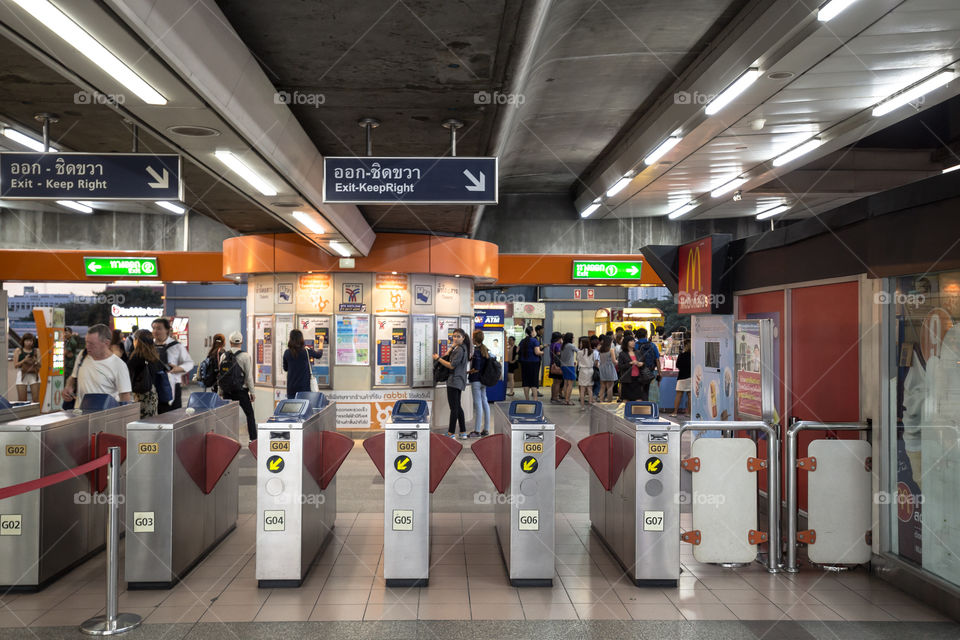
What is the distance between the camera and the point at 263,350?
1080 cm

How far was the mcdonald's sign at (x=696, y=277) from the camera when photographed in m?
6.79

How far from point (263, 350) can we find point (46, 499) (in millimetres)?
6486

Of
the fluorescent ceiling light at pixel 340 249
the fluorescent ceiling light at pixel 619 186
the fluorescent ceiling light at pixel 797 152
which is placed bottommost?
the fluorescent ceiling light at pixel 340 249

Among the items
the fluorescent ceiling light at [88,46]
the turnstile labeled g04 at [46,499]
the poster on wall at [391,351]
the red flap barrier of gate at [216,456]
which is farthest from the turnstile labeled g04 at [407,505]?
the poster on wall at [391,351]

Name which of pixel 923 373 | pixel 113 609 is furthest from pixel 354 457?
pixel 923 373

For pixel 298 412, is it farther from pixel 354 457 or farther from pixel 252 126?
pixel 354 457

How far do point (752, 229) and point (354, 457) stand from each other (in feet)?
30.7

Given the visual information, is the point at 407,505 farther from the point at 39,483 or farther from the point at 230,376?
the point at 230,376

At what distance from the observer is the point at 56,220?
46.1 ft

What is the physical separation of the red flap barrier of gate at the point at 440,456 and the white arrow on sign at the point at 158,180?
2779 mm

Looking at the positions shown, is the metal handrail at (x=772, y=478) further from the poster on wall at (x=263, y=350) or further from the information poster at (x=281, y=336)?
the poster on wall at (x=263, y=350)

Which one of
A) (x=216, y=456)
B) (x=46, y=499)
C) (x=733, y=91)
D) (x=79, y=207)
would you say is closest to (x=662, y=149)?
(x=733, y=91)

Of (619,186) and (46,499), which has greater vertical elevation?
(619,186)

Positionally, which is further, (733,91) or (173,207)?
(173,207)
